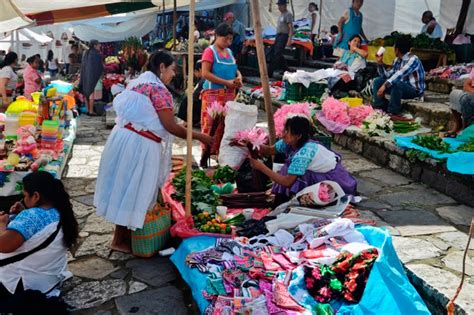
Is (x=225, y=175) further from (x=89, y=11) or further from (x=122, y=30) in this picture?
(x=122, y=30)

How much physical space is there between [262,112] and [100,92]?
191 inches

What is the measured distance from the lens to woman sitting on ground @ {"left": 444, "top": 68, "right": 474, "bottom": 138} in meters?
6.92

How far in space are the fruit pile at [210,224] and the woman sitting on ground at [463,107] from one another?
4.16 meters

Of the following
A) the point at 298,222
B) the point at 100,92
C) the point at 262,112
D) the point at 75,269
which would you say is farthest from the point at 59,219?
the point at 100,92

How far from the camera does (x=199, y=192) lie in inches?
216

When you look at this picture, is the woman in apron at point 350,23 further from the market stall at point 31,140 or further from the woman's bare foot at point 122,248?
the woman's bare foot at point 122,248

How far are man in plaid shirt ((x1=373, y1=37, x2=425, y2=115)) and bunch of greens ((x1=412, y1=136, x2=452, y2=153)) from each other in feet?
5.94

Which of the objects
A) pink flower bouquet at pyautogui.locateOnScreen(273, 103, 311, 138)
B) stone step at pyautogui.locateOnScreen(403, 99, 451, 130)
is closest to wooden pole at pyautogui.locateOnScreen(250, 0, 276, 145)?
pink flower bouquet at pyautogui.locateOnScreen(273, 103, 311, 138)

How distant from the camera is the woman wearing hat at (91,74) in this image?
13.0m

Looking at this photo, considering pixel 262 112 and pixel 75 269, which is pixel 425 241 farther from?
pixel 262 112

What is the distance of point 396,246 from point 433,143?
9.49 ft

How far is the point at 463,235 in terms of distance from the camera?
15.7 feet

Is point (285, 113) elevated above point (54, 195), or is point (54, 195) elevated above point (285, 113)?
point (285, 113)

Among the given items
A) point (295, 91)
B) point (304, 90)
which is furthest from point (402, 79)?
point (295, 91)
